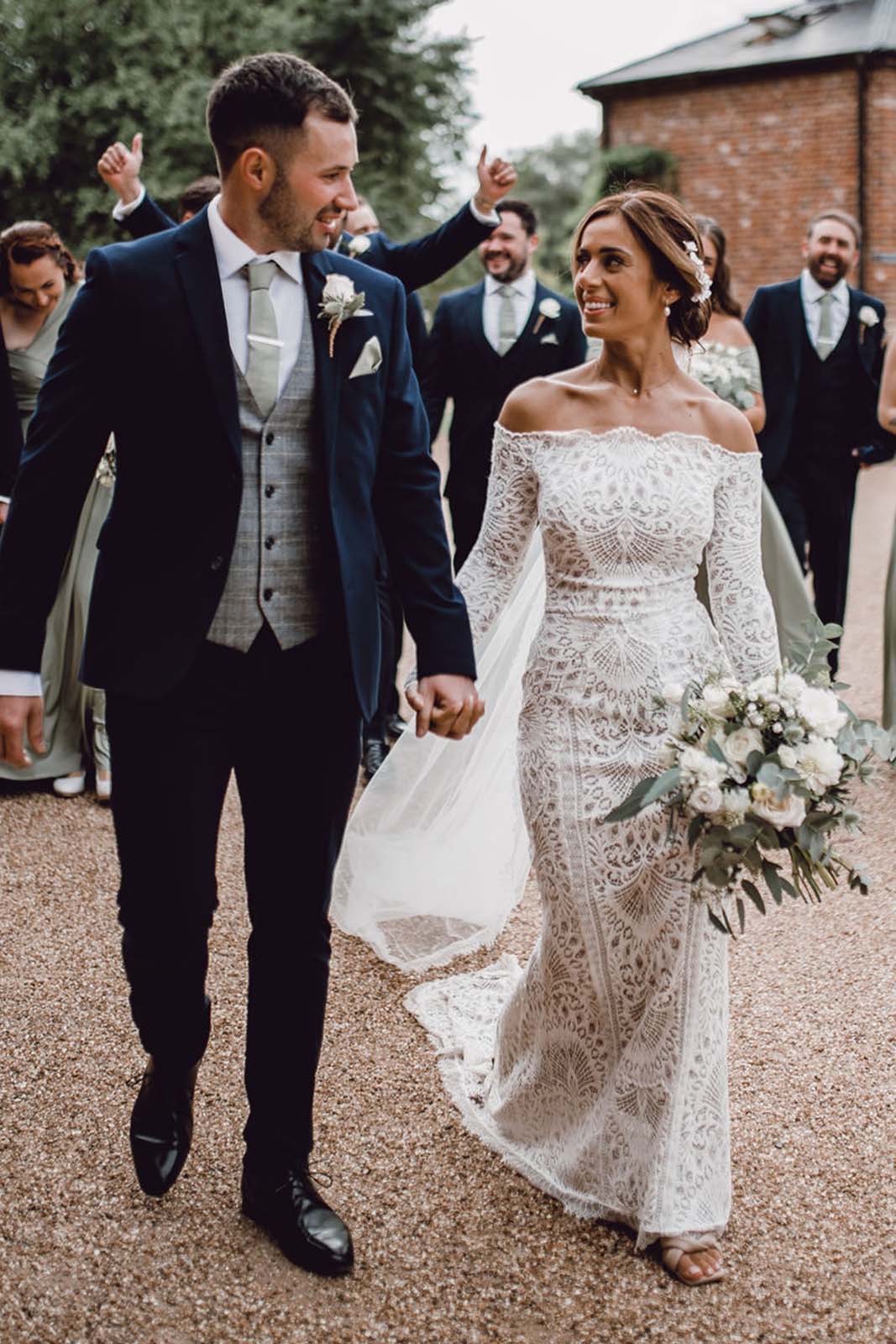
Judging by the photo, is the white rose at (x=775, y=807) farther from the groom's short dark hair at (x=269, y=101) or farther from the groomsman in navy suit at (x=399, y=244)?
the groomsman in navy suit at (x=399, y=244)

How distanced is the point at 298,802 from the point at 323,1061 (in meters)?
1.24

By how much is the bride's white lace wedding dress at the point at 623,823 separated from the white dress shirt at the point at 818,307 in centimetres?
460

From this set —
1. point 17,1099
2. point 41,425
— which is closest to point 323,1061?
point 17,1099

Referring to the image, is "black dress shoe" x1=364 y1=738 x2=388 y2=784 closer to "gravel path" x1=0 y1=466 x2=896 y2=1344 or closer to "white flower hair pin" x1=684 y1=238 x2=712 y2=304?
"gravel path" x1=0 y1=466 x2=896 y2=1344

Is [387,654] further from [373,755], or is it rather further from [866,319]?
[866,319]

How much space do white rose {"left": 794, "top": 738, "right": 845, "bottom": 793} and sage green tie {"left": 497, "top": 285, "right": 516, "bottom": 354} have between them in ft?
14.5

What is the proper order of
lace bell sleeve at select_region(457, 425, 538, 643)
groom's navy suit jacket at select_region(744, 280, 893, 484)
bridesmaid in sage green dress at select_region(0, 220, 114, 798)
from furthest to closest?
groom's navy suit jacket at select_region(744, 280, 893, 484)
bridesmaid in sage green dress at select_region(0, 220, 114, 798)
lace bell sleeve at select_region(457, 425, 538, 643)

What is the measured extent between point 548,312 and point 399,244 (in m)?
1.47

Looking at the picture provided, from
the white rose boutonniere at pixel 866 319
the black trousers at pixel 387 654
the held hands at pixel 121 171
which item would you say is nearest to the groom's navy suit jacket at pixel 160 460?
the held hands at pixel 121 171

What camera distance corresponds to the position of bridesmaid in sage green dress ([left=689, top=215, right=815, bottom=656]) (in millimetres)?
5867

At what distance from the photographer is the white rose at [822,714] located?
8.48 ft

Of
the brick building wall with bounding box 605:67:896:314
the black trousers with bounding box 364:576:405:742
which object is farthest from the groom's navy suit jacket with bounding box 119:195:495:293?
the brick building wall with bounding box 605:67:896:314

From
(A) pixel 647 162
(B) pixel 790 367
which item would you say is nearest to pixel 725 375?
(B) pixel 790 367

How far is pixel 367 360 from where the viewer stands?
260 cm
